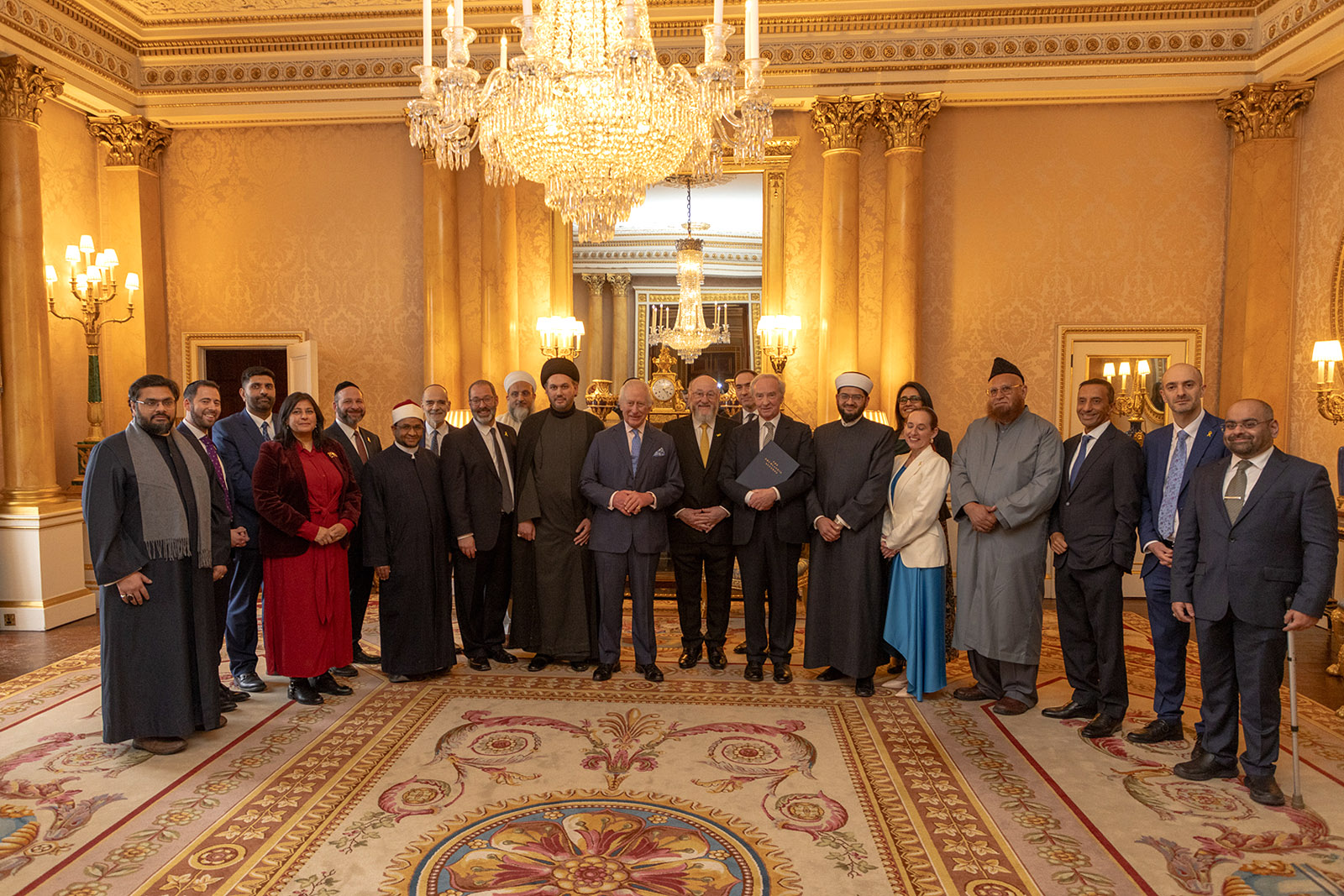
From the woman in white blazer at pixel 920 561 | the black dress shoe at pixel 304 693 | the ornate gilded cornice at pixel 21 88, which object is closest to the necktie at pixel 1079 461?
the woman in white blazer at pixel 920 561

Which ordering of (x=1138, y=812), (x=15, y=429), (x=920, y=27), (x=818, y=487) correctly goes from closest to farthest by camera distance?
(x=1138, y=812) → (x=818, y=487) → (x=15, y=429) → (x=920, y=27)

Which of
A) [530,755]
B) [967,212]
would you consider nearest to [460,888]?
[530,755]

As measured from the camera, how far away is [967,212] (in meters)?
7.60

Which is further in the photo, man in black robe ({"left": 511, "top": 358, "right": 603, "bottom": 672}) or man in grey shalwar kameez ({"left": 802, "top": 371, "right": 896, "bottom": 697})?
man in black robe ({"left": 511, "top": 358, "right": 603, "bottom": 672})

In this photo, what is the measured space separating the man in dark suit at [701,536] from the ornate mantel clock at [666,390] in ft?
8.15

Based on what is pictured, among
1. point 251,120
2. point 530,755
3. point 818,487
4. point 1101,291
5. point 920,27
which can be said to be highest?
point 920,27

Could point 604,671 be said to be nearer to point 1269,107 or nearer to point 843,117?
point 843,117

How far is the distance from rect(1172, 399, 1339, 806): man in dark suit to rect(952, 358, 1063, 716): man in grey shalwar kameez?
2.88ft

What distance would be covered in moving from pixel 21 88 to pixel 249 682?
5.14 meters

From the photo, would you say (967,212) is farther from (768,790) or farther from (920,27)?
(768,790)

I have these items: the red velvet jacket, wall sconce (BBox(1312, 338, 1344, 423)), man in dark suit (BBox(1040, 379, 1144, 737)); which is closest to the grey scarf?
the red velvet jacket

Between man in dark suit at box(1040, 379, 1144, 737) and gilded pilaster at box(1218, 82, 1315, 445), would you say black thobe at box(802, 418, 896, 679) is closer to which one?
man in dark suit at box(1040, 379, 1144, 737)

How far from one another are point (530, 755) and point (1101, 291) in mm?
6464

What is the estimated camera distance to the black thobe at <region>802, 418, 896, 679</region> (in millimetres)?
4688
